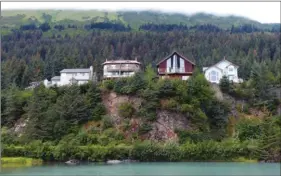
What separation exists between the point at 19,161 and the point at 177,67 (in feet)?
71.9

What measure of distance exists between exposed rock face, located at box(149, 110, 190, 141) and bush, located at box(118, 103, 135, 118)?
2647 mm

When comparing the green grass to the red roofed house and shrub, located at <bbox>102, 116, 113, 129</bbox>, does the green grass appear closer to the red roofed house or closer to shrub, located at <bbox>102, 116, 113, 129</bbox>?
shrub, located at <bbox>102, 116, 113, 129</bbox>

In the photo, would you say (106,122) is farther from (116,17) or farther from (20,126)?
(116,17)

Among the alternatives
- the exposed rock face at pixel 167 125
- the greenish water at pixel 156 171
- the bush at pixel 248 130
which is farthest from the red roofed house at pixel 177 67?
the greenish water at pixel 156 171

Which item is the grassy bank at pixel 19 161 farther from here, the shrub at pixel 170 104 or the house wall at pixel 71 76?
the house wall at pixel 71 76

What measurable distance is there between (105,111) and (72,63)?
53.9ft

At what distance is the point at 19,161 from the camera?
31312 millimetres

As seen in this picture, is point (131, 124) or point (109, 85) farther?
point (109, 85)

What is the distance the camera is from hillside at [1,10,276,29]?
121500 millimetres

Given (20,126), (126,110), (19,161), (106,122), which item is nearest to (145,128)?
(126,110)

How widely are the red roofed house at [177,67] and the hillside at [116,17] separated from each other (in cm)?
6826

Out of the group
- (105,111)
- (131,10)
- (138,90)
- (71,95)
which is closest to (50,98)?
(71,95)

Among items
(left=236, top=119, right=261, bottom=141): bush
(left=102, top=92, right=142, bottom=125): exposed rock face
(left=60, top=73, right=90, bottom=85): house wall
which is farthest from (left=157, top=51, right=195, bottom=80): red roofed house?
(left=236, top=119, right=261, bottom=141): bush

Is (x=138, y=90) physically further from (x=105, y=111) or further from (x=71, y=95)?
(x=71, y=95)
